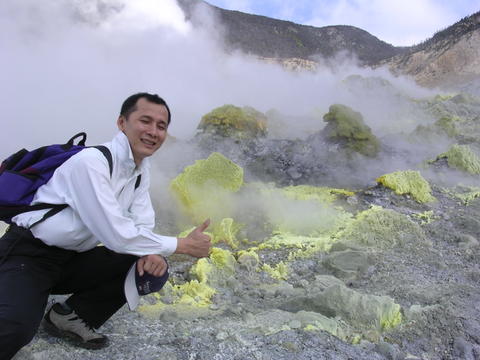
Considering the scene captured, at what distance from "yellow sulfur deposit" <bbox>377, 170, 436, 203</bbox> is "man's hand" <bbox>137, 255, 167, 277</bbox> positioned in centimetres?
366

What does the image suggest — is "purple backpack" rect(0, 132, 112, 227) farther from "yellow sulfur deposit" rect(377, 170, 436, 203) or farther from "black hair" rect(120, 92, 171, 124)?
"yellow sulfur deposit" rect(377, 170, 436, 203)

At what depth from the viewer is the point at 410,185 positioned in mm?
4754

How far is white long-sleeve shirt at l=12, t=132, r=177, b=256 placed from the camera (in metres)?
1.42

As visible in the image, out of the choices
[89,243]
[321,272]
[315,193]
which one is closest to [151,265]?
[89,243]

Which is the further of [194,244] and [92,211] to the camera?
[194,244]

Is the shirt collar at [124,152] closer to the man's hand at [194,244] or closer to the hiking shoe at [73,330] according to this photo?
the man's hand at [194,244]

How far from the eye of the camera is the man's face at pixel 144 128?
163cm

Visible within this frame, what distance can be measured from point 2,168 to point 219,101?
430 inches

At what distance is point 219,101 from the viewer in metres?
12.2

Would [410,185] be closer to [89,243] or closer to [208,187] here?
[208,187]

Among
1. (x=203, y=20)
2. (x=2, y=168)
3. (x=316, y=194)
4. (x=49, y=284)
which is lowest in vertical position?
(x=316, y=194)

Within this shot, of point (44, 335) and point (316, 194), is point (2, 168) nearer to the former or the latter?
point (44, 335)

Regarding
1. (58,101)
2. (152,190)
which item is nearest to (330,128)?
(152,190)

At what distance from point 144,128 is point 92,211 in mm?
381
